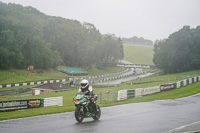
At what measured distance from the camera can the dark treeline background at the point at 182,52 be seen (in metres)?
86.3

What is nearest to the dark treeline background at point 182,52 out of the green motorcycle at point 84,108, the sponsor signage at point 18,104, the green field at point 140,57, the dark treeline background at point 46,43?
the dark treeline background at point 46,43

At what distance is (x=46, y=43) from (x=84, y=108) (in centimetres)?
8085

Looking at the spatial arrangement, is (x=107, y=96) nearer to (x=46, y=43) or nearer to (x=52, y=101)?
(x=52, y=101)

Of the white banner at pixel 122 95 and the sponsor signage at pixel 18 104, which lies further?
the white banner at pixel 122 95

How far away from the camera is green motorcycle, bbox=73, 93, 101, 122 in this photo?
44.4ft

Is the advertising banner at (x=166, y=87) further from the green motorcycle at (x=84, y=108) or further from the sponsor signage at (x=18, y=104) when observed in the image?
the green motorcycle at (x=84, y=108)

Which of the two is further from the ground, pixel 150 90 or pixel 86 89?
pixel 86 89

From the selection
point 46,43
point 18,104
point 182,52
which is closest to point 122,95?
point 18,104

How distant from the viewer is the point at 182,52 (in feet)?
283

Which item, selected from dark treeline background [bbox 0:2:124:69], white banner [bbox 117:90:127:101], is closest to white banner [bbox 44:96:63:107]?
white banner [bbox 117:90:127:101]

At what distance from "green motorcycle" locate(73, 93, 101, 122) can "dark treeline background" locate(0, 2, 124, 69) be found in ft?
207

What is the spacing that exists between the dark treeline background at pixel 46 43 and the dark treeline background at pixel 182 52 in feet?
105

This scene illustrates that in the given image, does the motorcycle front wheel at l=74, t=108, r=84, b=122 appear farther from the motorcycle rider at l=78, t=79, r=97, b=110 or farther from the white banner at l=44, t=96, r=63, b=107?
the white banner at l=44, t=96, r=63, b=107

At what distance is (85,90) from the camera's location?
14.1 metres
